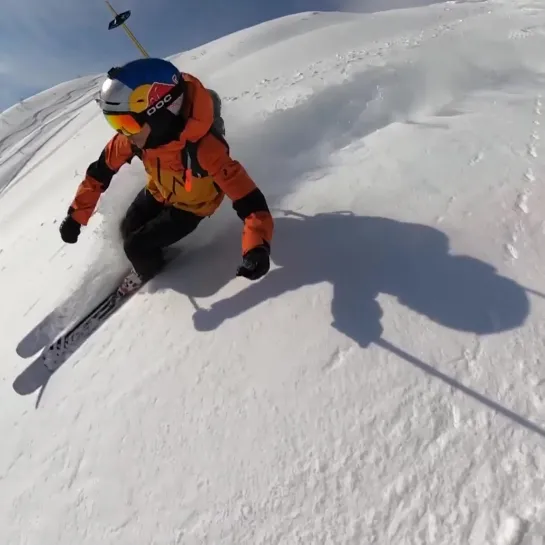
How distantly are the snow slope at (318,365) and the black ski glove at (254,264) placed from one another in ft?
0.97

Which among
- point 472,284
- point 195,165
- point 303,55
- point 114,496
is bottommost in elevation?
point 303,55

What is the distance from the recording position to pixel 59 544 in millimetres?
2637

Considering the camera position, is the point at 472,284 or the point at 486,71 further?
the point at 486,71

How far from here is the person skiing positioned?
10.5 ft

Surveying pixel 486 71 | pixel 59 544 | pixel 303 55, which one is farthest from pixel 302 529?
pixel 303 55

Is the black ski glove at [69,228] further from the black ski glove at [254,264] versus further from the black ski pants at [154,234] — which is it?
the black ski glove at [254,264]

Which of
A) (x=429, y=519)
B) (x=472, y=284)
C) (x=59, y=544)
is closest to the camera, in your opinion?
(x=429, y=519)

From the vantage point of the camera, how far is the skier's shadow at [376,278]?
9.54ft

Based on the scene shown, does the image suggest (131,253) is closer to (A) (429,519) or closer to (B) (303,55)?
(A) (429,519)

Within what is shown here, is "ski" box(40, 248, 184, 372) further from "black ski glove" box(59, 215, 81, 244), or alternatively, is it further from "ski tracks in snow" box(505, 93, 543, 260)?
"ski tracks in snow" box(505, 93, 543, 260)

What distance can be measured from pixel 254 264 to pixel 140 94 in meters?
1.19

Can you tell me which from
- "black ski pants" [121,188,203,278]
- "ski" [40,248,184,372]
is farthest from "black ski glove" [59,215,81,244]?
"ski" [40,248,184,372]

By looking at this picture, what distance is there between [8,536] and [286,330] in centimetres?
180

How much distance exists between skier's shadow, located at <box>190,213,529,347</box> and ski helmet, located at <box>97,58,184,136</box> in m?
1.20
